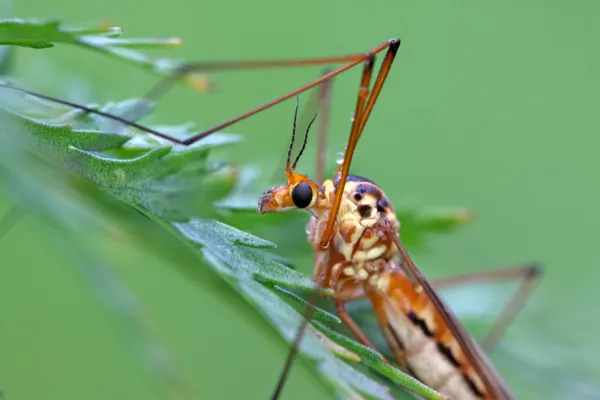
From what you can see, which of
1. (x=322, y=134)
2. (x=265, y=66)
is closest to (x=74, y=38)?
(x=265, y=66)

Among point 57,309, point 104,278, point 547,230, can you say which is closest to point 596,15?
point 547,230

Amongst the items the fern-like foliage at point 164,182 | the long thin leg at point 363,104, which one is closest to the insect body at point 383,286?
the long thin leg at point 363,104

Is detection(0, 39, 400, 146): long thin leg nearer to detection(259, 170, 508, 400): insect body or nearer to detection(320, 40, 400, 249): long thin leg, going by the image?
detection(320, 40, 400, 249): long thin leg

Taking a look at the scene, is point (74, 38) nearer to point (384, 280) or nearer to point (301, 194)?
point (301, 194)

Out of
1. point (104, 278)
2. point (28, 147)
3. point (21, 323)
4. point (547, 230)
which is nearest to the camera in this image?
point (28, 147)

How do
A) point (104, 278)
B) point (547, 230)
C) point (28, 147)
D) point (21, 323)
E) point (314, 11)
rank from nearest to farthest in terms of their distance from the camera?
1. point (28, 147)
2. point (104, 278)
3. point (21, 323)
4. point (547, 230)
5. point (314, 11)

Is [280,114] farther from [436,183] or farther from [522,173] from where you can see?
[522,173]
